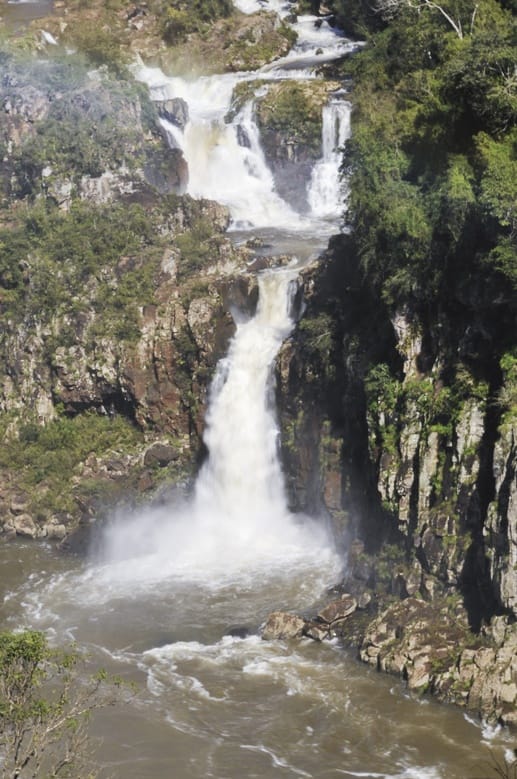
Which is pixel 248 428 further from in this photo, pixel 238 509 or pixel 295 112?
pixel 295 112

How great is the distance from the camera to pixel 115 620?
29.0 meters

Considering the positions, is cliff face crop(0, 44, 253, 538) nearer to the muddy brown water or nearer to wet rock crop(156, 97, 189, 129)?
wet rock crop(156, 97, 189, 129)

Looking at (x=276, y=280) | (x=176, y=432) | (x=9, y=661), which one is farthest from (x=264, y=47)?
(x=9, y=661)

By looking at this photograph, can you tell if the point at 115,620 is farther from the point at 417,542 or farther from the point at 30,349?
the point at 30,349

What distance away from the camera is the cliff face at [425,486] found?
2406 cm

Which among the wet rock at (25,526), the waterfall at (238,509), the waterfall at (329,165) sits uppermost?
the waterfall at (329,165)

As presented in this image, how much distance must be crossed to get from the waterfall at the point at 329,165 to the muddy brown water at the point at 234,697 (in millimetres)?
22144

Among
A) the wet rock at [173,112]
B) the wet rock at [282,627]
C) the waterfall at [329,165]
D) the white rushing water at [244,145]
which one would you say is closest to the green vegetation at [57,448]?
the wet rock at [282,627]

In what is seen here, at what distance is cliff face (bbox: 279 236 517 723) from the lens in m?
24.1

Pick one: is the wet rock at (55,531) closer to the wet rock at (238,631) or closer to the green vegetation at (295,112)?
the wet rock at (238,631)

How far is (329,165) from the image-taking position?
47969mm

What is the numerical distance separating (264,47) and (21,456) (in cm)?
3271

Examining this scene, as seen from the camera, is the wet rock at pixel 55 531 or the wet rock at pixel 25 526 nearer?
the wet rock at pixel 55 531

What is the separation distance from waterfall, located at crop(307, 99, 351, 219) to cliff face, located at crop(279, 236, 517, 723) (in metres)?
14.6
